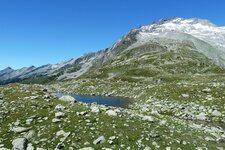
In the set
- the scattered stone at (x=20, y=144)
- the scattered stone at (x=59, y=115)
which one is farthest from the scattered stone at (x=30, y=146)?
the scattered stone at (x=59, y=115)

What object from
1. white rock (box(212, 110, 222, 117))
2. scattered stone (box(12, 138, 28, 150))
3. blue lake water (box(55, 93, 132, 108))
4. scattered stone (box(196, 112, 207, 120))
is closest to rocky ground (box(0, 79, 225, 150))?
scattered stone (box(12, 138, 28, 150))

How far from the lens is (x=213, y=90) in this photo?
172 ft

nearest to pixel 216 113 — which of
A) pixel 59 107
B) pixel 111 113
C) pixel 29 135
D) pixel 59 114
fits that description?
pixel 111 113

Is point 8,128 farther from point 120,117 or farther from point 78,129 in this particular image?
point 120,117

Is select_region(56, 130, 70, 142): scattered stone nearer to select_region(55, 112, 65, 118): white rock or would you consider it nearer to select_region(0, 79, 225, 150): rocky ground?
select_region(0, 79, 225, 150): rocky ground

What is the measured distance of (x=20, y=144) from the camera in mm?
20578

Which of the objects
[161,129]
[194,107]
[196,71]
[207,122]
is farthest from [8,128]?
[196,71]

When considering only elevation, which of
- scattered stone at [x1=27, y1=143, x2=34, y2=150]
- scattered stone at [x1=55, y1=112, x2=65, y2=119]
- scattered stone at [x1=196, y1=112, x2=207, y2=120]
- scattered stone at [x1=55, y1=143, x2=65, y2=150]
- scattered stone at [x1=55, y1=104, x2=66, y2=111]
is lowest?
scattered stone at [x1=196, y1=112, x2=207, y2=120]

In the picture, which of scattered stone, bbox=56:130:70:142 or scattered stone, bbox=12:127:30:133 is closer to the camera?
scattered stone, bbox=56:130:70:142

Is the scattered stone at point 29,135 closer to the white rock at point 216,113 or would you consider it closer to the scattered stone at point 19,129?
the scattered stone at point 19,129

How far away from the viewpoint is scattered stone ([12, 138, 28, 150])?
20.3 metres

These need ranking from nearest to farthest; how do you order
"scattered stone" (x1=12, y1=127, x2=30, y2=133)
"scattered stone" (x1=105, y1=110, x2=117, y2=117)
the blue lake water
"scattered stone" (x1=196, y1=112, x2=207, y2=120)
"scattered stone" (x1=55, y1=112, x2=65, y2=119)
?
"scattered stone" (x1=12, y1=127, x2=30, y2=133), "scattered stone" (x1=55, y1=112, x2=65, y2=119), "scattered stone" (x1=105, y1=110, x2=117, y2=117), "scattered stone" (x1=196, y1=112, x2=207, y2=120), the blue lake water

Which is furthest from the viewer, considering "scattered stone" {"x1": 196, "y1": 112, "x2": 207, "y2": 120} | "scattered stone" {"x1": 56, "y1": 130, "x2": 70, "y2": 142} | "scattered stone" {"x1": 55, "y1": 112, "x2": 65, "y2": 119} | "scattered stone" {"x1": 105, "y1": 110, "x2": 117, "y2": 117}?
"scattered stone" {"x1": 196, "y1": 112, "x2": 207, "y2": 120}

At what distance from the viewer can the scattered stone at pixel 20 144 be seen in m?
20.3
